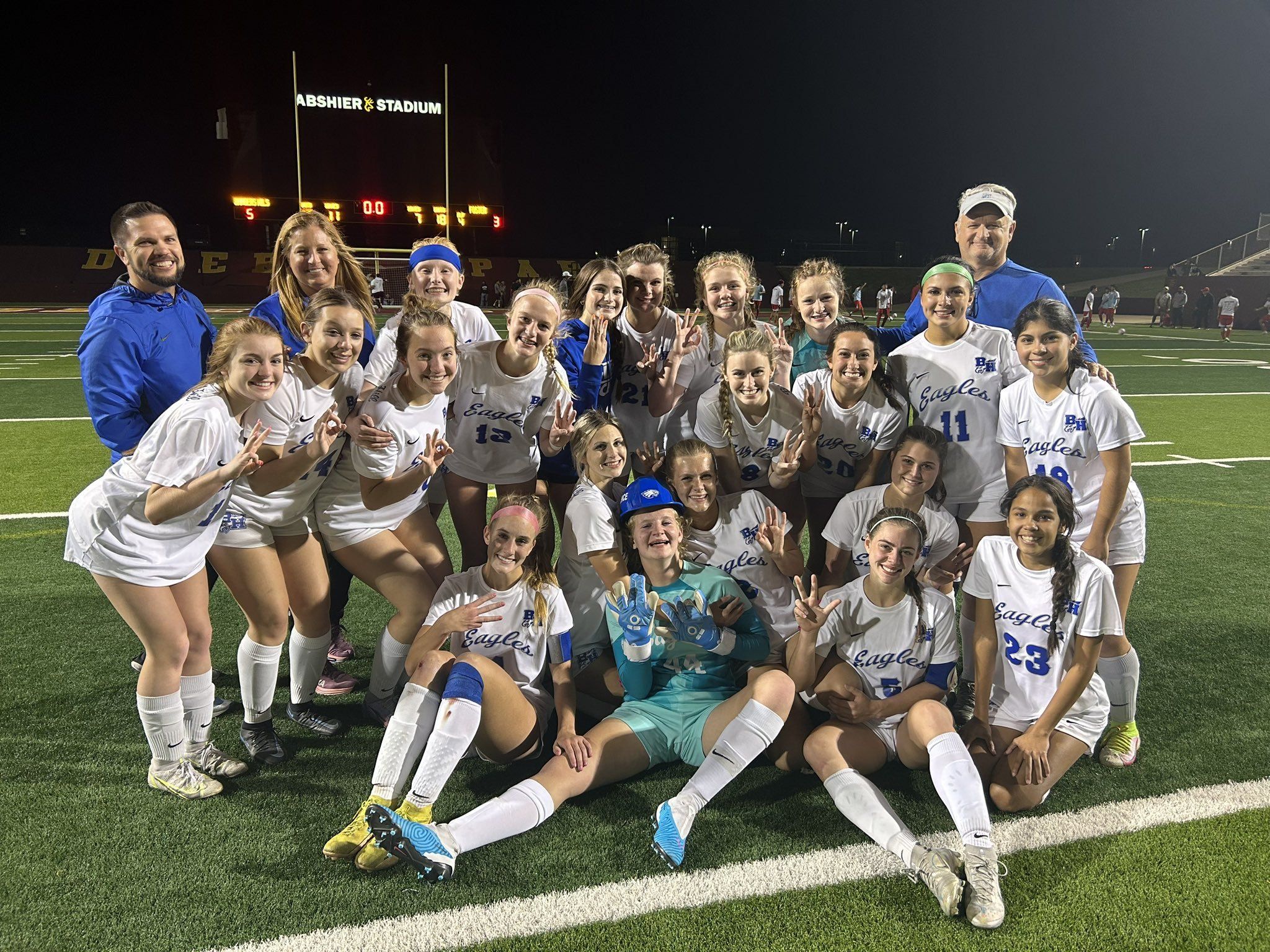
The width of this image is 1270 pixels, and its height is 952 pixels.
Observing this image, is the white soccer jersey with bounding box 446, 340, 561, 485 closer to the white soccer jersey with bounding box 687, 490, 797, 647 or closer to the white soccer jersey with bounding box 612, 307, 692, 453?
the white soccer jersey with bounding box 612, 307, 692, 453

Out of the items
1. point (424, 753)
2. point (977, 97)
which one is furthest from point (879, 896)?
point (977, 97)

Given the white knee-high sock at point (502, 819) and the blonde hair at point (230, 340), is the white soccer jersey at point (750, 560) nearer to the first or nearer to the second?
the white knee-high sock at point (502, 819)

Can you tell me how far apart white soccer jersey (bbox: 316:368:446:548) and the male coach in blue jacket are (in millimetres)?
802

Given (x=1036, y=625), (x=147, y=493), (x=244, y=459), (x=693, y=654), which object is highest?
(x=244, y=459)

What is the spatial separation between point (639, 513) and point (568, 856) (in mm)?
1204

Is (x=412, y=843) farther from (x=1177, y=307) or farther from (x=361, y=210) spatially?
(x=361, y=210)

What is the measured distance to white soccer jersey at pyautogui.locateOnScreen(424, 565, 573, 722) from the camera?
9.75 ft

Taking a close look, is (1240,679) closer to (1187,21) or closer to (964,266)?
(964,266)

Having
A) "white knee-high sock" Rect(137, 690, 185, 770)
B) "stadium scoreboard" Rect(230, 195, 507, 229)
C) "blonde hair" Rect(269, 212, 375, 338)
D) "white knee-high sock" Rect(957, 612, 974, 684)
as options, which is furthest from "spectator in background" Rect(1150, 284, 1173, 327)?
"white knee-high sock" Rect(137, 690, 185, 770)

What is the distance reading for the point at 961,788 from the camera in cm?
246

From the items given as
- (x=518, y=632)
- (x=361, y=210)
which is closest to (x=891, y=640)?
(x=518, y=632)

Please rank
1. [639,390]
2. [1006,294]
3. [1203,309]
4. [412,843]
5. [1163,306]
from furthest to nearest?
[1163,306] → [1203,309] → [639,390] → [1006,294] → [412,843]

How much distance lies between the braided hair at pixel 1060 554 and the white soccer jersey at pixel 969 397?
703mm

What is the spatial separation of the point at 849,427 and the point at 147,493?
2719mm
